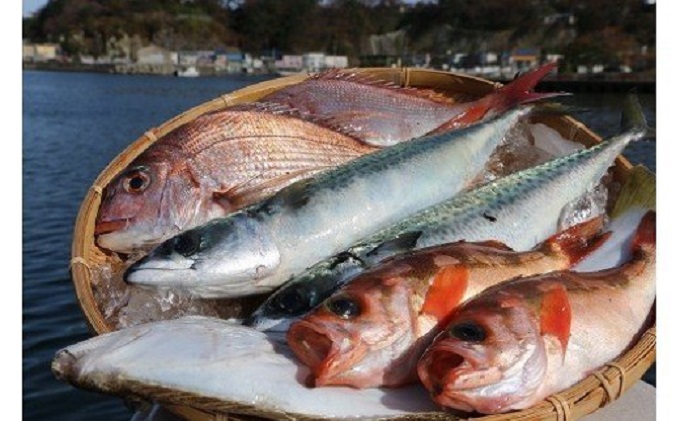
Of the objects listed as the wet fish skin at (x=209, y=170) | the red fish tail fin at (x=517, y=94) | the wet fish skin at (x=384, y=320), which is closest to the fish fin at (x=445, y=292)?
the wet fish skin at (x=384, y=320)

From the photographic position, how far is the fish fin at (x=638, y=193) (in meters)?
2.28

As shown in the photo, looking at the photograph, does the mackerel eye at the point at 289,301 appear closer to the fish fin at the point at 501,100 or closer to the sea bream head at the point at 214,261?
the sea bream head at the point at 214,261

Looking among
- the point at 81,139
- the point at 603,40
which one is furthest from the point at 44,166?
the point at 603,40

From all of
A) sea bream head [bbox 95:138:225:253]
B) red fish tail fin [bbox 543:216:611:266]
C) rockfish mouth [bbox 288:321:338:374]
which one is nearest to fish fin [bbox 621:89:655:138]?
red fish tail fin [bbox 543:216:611:266]

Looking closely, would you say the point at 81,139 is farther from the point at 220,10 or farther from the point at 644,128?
the point at 220,10

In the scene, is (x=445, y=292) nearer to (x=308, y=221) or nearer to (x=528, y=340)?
(x=528, y=340)

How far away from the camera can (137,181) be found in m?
2.33

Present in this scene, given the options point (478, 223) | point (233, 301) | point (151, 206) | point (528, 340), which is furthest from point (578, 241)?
point (151, 206)

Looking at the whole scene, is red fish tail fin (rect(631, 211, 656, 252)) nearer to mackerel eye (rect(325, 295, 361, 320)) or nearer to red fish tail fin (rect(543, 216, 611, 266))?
red fish tail fin (rect(543, 216, 611, 266))

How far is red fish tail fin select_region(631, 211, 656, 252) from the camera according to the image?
6.63 ft

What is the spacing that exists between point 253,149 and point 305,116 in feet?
1.06

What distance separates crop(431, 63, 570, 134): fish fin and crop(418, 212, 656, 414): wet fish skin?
1110mm

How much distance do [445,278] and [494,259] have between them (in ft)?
0.73

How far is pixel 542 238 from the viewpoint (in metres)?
2.30
